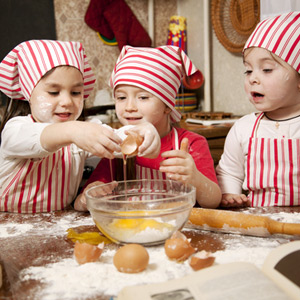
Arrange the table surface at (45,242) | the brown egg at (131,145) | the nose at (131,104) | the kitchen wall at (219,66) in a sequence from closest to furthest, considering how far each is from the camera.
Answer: the table surface at (45,242), the brown egg at (131,145), the nose at (131,104), the kitchen wall at (219,66)

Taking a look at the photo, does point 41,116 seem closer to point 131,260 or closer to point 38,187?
point 38,187

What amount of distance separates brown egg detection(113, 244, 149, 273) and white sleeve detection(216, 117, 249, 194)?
754 millimetres

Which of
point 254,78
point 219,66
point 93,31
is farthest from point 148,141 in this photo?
point 93,31

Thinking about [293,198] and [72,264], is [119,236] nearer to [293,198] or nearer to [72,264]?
[72,264]

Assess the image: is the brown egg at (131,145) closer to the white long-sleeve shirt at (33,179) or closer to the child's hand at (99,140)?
the child's hand at (99,140)

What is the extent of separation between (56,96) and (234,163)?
70 centimetres

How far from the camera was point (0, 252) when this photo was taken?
2.71ft

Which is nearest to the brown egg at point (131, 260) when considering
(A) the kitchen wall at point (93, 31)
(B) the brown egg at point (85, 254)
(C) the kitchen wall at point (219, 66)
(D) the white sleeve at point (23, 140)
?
(B) the brown egg at point (85, 254)

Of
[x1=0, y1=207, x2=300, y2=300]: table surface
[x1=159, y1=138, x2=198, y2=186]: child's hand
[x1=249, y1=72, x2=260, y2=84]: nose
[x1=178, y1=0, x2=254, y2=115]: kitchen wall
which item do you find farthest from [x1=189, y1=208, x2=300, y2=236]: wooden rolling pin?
[x1=178, y1=0, x2=254, y2=115]: kitchen wall

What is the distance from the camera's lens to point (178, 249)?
2.42ft

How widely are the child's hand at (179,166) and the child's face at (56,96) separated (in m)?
0.40

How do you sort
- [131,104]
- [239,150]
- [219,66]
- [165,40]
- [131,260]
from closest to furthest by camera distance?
[131,260], [131,104], [239,150], [219,66], [165,40]

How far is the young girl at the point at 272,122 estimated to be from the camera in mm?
1272

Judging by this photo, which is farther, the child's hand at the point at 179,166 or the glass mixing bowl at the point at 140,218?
the child's hand at the point at 179,166
